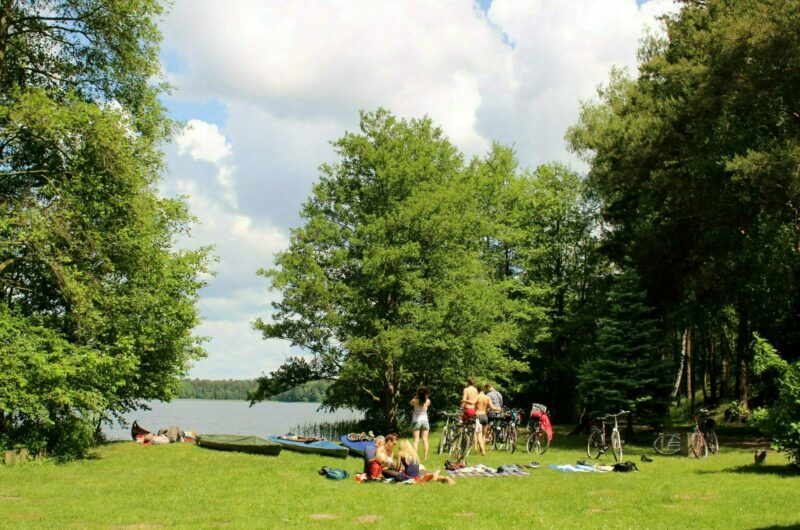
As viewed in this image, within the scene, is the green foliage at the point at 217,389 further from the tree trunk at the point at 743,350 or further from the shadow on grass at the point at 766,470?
the shadow on grass at the point at 766,470

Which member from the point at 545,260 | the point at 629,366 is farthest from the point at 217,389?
the point at 629,366

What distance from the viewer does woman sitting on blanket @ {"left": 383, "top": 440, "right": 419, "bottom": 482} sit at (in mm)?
13305

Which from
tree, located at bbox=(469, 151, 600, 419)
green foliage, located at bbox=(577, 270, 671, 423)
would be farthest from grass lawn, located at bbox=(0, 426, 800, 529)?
tree, located at bbox=(469, 151, 600, 419)

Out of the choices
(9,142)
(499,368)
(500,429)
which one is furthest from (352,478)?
(499,368)

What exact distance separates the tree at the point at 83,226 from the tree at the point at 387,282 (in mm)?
→ 6098

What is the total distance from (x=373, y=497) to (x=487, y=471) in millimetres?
3776

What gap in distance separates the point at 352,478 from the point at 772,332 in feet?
66.1

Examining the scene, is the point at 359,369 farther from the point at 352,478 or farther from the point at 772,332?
the point at 772,332

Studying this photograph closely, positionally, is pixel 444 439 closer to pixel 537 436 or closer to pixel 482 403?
pixel 482 403

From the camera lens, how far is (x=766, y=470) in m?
14.2

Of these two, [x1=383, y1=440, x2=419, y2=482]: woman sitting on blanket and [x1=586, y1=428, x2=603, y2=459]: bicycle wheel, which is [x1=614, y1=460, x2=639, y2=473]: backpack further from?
[x1=383, y1=440, x2=419, y2=482]: woman sitting on blanket

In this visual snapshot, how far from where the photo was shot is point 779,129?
21.4 m

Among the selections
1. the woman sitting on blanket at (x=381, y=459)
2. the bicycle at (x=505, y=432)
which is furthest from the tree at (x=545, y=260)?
the woman sitting on blanket at (x=381, y=459)

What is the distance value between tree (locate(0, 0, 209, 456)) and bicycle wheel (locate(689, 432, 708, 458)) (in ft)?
48.9
